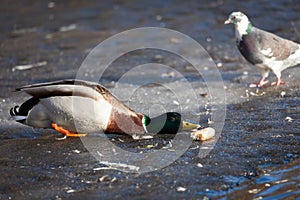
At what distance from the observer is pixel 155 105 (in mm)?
7203

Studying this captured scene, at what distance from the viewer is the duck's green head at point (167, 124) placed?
587 cm

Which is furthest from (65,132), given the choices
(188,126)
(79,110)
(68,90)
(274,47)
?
(274,47)

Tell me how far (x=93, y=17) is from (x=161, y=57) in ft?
10.6

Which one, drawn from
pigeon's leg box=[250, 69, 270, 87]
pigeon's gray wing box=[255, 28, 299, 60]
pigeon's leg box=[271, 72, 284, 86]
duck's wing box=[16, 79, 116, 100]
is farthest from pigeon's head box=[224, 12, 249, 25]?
duck's wing box=[16, 79, 116, 100]

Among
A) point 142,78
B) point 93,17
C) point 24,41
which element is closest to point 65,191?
point 142,78

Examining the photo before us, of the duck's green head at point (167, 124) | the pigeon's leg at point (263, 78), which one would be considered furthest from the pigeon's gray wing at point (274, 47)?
the duck's green head at point (167, 124)

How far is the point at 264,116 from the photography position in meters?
6.56

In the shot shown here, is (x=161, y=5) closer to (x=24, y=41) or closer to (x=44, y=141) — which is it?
(x=24, y=41)

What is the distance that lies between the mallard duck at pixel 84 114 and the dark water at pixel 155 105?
16cm

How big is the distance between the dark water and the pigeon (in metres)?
0.25

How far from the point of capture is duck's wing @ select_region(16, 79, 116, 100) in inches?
231

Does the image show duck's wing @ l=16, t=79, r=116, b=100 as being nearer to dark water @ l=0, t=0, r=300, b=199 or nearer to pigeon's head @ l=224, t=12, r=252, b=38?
dark water @ l=0, t=0, r=300, b=199

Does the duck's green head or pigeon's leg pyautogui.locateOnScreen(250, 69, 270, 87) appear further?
pigeon's leg pyautogui.locateOnScreen(250, 69, 270, 87)

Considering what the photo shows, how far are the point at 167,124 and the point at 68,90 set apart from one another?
101cm
